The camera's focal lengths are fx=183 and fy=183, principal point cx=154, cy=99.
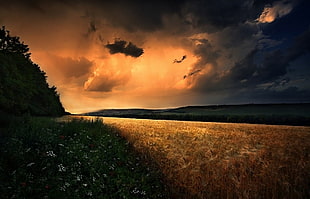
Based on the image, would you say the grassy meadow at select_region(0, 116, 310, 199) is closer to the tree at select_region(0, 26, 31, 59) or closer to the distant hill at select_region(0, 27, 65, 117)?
the distant hill at select_region(0, 27, 65, 117)

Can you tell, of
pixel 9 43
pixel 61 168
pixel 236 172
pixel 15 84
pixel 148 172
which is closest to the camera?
pixel 61 168

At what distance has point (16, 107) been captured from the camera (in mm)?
18812

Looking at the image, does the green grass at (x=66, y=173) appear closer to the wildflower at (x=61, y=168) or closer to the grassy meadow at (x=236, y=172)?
the wildflower at (x=61, y=168)

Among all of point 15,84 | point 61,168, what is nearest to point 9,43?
point 15,84

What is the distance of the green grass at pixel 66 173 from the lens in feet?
16.8

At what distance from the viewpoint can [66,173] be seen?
6152 mm

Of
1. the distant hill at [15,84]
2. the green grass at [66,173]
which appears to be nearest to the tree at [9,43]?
the distant hill at [15,84]

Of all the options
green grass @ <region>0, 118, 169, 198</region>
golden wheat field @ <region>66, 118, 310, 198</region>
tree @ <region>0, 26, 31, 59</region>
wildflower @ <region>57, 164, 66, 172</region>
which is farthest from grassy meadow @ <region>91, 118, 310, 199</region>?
tree @ <region>0, 26, 31, 59</region>

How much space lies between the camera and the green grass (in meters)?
5.11

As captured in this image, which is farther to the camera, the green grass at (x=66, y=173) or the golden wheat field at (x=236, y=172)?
the golden wheat field at (x=236, y=172)

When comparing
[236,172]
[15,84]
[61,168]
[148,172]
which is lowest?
[148,172]

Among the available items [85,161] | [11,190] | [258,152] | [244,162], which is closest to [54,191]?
[11,190]

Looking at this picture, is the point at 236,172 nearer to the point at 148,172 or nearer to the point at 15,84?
the point at 148,172

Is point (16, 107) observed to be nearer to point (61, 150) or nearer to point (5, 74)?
point (5, 74)
